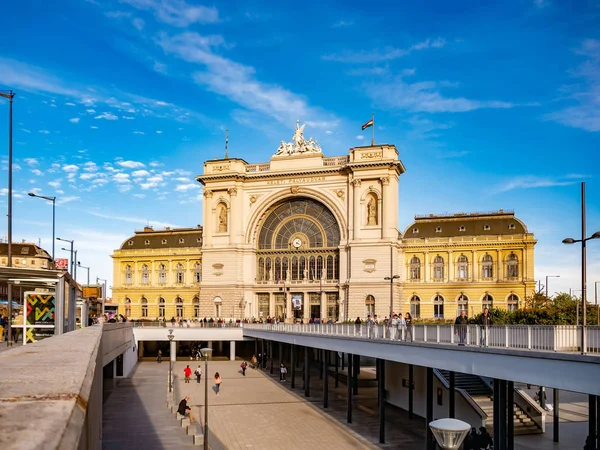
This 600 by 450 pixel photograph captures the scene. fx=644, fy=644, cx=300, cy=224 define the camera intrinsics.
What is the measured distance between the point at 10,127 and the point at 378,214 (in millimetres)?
49150

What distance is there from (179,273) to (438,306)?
39.7 metres

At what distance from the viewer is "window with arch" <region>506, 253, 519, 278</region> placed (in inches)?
3302

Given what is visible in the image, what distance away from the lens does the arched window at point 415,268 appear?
89312mm

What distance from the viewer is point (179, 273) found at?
327ft

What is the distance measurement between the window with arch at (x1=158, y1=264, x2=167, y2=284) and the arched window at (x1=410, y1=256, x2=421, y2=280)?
125 feet

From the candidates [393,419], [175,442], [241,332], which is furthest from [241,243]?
[175,442]

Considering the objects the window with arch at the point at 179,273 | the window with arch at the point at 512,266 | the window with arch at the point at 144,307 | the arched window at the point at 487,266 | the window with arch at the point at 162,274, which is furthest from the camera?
the window with arch at the point at 162,274

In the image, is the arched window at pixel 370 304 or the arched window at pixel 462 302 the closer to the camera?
the arched window at pixel 370 304

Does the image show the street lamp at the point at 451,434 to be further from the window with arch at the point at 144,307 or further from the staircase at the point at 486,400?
the window with arch at the point at 144,307

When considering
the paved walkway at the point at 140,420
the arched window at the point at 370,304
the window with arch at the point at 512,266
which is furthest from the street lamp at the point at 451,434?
the window with arch at the point at 512,266

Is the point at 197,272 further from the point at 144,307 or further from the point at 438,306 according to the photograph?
the point at 438,306

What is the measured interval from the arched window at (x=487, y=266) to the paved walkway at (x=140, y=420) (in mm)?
48483

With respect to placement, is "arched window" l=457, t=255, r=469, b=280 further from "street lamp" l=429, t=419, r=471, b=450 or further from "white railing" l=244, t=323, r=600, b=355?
"street lamp" l=429, t=419, r=471, b=450

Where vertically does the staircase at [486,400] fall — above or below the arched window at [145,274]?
below
